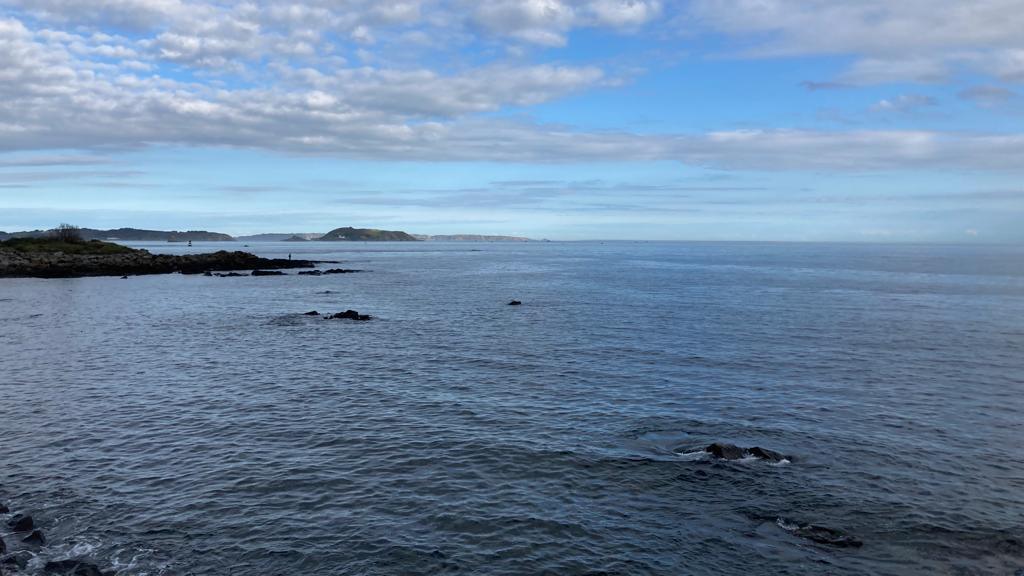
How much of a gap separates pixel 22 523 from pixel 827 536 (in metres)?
24.1

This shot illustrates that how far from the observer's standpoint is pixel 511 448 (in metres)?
26.0

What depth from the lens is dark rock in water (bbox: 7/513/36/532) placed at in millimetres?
18672

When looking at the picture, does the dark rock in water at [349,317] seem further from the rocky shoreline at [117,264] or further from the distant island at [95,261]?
the rocky shoreline at [117,264]

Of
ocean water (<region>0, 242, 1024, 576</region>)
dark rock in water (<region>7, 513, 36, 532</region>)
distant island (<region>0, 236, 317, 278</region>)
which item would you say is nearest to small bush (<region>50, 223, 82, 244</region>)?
distant island (<region>0, 236, 317, 278</region>)

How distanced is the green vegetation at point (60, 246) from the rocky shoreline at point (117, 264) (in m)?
3.71

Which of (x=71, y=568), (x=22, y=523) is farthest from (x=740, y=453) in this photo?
(x=22, y=523)

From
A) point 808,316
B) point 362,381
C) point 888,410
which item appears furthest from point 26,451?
point 808,316

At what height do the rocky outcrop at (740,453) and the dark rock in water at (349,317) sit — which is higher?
the dark rock in water at (349,317)

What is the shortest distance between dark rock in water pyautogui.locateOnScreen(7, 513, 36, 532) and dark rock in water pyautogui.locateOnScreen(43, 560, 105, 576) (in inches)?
105

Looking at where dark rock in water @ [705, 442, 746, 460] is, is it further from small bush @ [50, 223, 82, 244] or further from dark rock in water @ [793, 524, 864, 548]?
small bush @ [50, 223, 82, 244]

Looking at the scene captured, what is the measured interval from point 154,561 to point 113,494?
5714 mm

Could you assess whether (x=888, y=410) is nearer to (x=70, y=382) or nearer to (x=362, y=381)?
(x=362, y=381)

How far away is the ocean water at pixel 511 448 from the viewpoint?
18.1m

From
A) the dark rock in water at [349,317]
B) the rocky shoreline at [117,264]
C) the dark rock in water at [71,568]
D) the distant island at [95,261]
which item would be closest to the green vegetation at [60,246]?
the distant island at [95,261]
